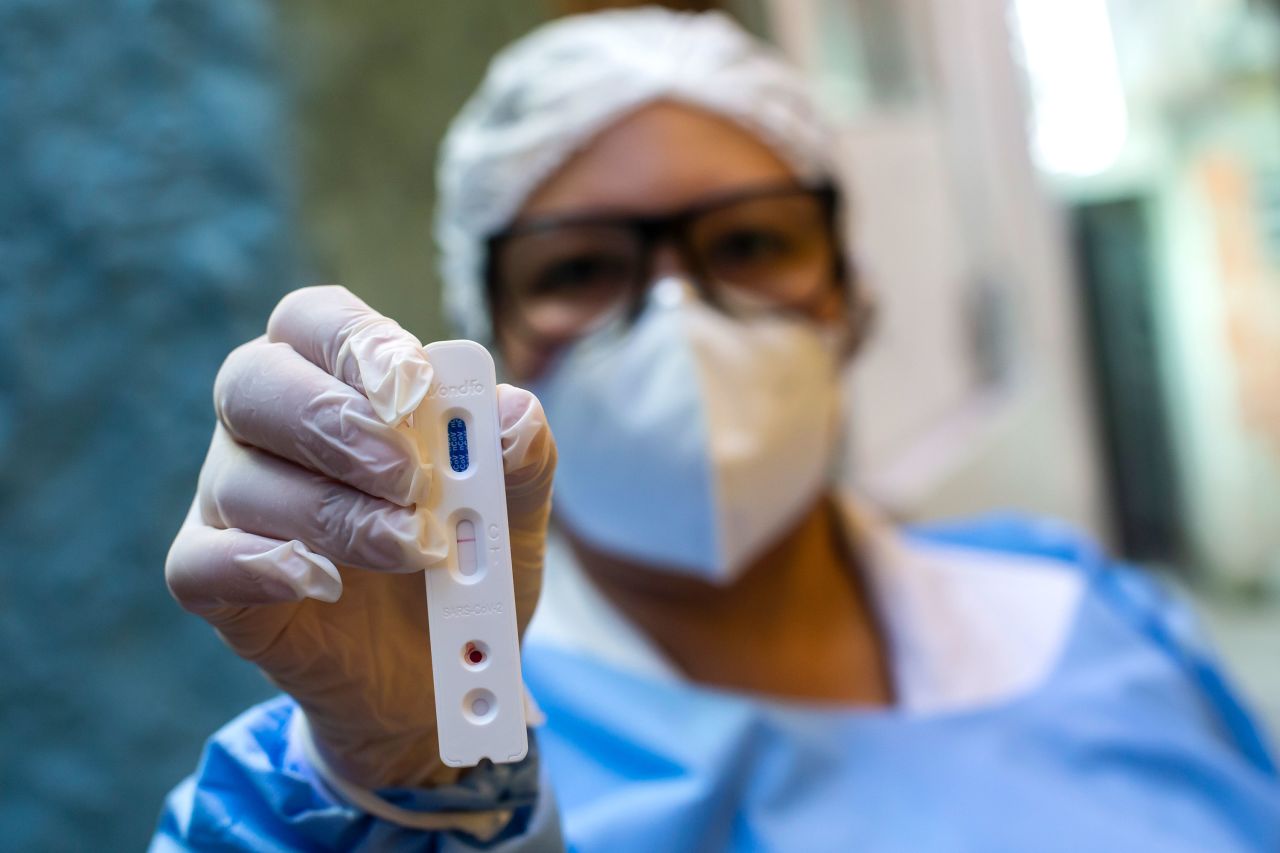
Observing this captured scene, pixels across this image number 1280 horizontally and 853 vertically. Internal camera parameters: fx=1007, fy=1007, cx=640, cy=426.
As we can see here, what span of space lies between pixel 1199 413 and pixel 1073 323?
1.07 ft

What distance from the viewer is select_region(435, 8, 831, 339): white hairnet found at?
30.8 inches

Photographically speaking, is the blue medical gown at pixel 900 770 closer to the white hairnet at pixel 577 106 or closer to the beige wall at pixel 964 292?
the white hairnet at pixel 577 106

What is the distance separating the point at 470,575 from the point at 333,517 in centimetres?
5

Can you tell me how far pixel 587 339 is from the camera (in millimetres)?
730

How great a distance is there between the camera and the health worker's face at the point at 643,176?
763mm

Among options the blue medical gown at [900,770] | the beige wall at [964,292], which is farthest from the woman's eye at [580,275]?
the beige wall at [964,292]

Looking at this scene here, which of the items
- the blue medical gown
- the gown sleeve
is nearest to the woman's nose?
the blue medical gown

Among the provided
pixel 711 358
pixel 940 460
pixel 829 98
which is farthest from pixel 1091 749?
pixel 829 98

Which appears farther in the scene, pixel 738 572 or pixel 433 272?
pixel 433 272

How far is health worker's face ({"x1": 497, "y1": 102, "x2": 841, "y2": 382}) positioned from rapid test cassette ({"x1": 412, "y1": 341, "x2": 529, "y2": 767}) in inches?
17.0

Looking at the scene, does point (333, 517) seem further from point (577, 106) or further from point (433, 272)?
point (433, 272)

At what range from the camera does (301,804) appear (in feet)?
1.39

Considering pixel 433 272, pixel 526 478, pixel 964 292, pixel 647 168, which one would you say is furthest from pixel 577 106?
pixel 964 292

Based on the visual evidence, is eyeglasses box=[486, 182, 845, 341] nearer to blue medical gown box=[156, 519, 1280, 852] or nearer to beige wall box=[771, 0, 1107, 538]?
blue medical gown box=[156, 519, 1280, 852]
